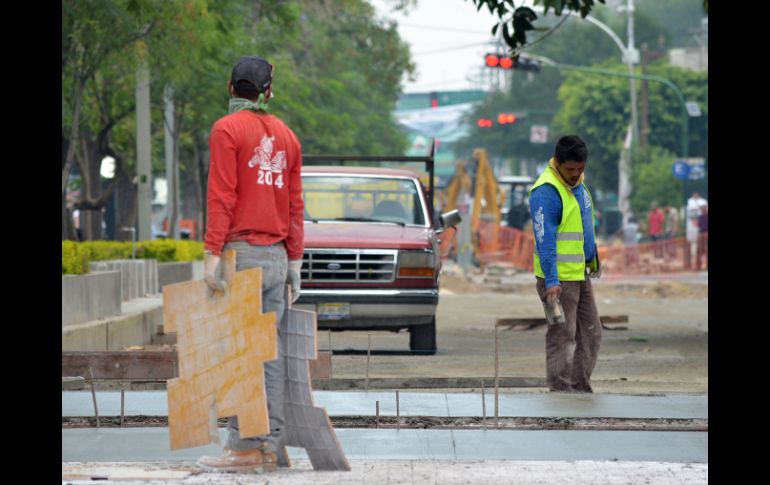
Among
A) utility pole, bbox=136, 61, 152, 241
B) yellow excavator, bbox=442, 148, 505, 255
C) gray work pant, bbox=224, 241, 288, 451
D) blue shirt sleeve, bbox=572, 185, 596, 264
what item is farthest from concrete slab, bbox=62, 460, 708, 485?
yellow excavator, bbox=442, 148, 505, 255

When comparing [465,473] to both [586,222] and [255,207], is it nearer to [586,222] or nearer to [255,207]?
[255,207]

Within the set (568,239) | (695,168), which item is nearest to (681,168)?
(695,168)

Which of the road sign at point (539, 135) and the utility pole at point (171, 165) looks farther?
the road sign at point (539, 135)

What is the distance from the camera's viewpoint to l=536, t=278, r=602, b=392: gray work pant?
36.3ft

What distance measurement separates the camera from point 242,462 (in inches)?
292

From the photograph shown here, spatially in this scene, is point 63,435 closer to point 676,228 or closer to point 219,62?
point 219,62

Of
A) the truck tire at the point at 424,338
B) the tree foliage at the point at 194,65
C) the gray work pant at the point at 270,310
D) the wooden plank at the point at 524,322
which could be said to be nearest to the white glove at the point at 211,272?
the gray work pant at the point at 270,310

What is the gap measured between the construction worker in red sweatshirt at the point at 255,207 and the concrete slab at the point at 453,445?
2.24ft

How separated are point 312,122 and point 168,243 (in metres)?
14.1

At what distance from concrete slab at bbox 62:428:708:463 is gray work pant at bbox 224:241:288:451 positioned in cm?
63

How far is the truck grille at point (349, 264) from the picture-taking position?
16.3 metres

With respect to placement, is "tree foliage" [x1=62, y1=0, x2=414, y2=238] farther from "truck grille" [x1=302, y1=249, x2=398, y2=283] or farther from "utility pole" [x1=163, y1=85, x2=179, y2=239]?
"truck grille" [x1=302, y1=249, x2=398, y2=283]

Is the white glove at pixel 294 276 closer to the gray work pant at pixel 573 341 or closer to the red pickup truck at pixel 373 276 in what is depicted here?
the gray work pant at pixel 573 341

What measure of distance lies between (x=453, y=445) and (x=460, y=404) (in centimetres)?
169
